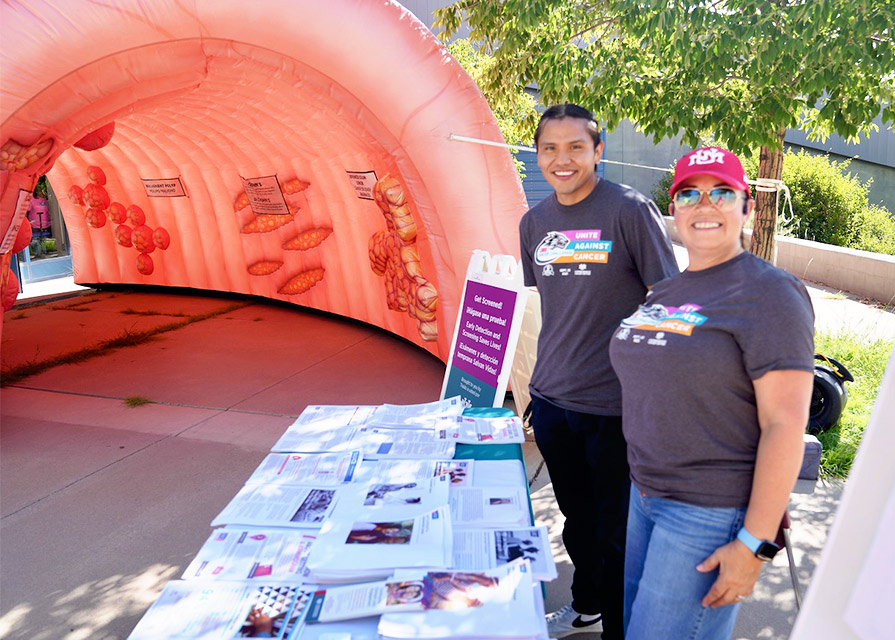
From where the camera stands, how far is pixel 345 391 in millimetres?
5617

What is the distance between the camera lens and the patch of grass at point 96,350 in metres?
6.32

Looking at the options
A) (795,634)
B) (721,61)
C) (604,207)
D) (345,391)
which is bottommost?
(345,391)

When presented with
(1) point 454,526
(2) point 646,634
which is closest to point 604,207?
(1) point 454,526

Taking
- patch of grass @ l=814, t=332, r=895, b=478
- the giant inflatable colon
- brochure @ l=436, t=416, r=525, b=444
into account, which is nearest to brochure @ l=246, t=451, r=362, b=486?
brochure @ l=436, t=416, r=525, b=444

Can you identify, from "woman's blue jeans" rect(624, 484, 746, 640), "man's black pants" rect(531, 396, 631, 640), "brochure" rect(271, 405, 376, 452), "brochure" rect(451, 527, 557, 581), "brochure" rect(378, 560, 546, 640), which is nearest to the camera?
"brochure" rect(378, 560, 546, 640)

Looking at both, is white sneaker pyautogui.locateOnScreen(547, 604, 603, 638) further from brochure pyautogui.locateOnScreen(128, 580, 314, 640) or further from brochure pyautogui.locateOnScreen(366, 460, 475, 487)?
brochure pyautogui.locateOnScreen(128, 580, 314, 640)

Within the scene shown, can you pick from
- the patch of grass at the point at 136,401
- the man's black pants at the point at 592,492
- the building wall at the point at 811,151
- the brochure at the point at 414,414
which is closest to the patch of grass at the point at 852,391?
the man's black pants at the point at 592,492

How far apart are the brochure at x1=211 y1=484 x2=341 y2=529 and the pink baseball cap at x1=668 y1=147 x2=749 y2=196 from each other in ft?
4.08

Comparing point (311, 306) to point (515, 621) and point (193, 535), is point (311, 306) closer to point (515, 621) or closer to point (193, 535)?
point (193, 535)

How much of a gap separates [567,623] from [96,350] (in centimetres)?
624

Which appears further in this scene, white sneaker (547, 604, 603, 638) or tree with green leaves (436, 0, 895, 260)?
tree with green leaves (436, 0, 895, 260)

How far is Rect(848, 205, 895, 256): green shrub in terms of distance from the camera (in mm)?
11397

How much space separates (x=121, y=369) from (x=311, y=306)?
2462mm

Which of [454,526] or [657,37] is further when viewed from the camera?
[657,37]
